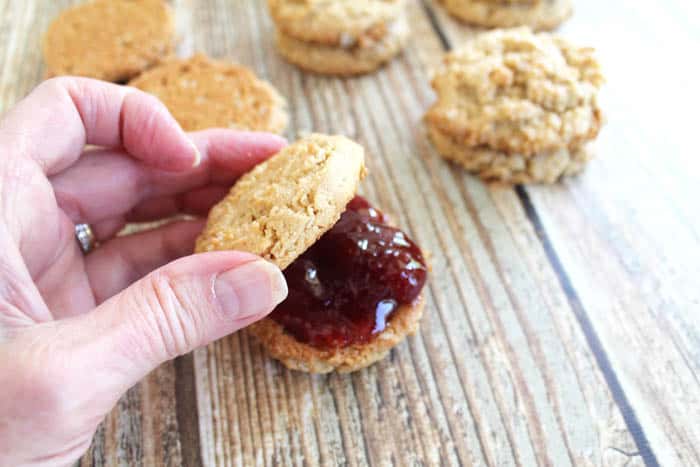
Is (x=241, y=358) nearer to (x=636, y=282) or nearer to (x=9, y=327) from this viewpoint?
(x=9, y=327)

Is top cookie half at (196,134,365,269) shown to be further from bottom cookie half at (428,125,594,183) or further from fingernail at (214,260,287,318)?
bottom cookie half at (428,125,594,183)

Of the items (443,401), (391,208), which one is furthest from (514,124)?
(443,401)

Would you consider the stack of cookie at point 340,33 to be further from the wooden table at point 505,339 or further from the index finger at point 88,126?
the index finger at point 88,126

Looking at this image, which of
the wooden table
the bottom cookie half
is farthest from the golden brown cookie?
the wooden table

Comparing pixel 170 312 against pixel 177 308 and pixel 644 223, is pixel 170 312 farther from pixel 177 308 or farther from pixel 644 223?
pixel 644 223

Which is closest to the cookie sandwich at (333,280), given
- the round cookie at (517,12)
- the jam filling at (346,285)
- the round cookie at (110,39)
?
the jam filling at (346,285)

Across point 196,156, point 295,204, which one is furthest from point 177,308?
point 196,156
